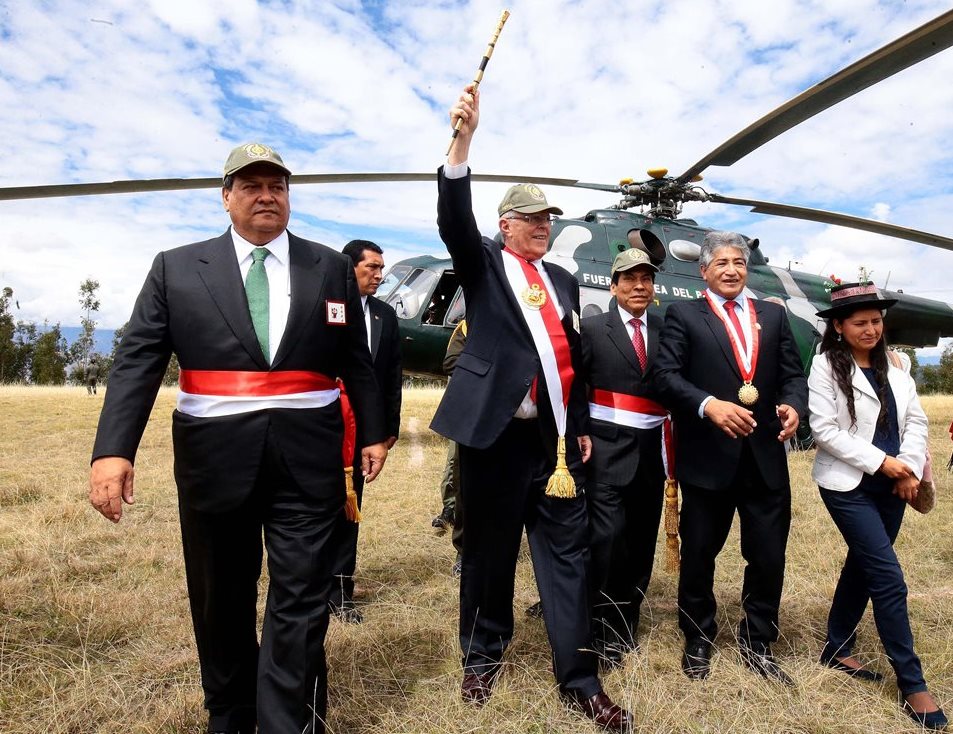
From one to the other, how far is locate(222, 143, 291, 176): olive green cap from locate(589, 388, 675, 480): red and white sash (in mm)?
1915

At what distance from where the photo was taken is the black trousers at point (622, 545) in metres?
3.33

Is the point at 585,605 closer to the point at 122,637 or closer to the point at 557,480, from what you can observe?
the point at 557,480

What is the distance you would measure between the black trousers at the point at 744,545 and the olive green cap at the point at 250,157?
2.26 meters

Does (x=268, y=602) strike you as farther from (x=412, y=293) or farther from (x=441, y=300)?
(x=441, y=300)

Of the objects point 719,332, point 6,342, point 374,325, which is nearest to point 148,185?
point 374,325

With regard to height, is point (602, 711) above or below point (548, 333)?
below

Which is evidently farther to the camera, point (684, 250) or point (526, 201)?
point (684, 250)

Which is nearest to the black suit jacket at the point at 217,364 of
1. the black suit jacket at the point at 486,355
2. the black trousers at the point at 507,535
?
the black suit jacket at the point at 486,355

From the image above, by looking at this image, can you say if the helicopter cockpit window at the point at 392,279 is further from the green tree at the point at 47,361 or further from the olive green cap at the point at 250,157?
the green tree at the point at 47,361

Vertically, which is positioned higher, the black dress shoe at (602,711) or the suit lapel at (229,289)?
the suit lapel at (229,289)

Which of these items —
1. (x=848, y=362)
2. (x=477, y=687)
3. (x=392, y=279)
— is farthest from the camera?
(x=392, y=279)

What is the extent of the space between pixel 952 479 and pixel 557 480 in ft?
21.3

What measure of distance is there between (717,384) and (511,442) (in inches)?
39.7

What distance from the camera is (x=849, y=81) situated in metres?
4.25
